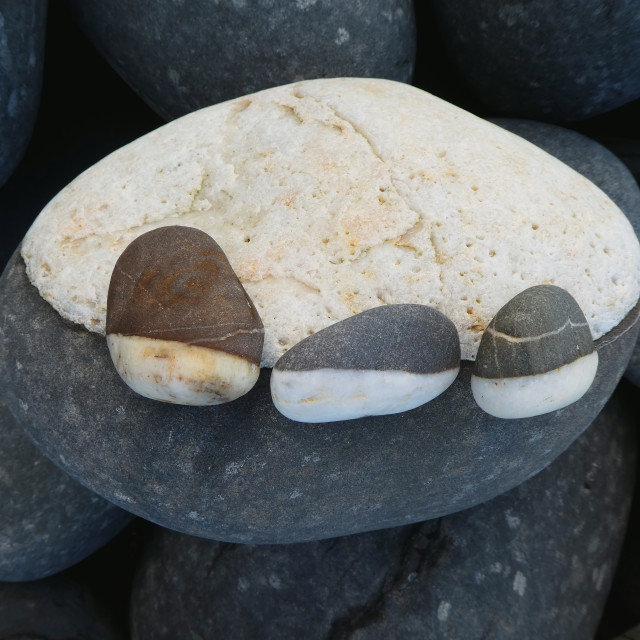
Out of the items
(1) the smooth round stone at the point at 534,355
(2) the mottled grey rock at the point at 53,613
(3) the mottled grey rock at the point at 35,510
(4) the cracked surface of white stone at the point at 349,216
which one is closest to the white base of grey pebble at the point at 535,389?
(1) the smooth round stone at the point at 534,355

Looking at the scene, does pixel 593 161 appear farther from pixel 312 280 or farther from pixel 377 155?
pixel 312 280

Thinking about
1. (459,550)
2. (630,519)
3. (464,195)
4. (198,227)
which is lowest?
(630,519)

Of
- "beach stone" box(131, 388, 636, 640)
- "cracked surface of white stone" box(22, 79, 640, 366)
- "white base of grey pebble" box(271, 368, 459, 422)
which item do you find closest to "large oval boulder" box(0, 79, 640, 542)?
"cracked surface of white stone" box(22, 79, 640, 366)

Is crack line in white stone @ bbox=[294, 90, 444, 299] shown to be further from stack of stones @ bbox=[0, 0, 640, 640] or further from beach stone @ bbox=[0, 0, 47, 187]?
beach stone @ bbox=[0, 0, 47, 187]

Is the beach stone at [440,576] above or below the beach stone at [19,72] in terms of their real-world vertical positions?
below

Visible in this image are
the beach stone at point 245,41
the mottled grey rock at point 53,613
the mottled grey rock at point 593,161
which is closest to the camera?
the beach stone at point 245,41

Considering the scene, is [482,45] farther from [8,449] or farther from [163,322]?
[8,449]

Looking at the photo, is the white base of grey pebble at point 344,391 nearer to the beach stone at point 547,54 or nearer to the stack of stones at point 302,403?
the stack of stones at point 302,403

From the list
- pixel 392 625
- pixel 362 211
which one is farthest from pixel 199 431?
pixel 392 625
